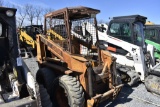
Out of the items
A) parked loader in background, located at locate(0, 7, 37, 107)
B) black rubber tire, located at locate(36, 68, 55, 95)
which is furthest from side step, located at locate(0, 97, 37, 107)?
black rubber tire, located at locate(36, 68, 55, 95)

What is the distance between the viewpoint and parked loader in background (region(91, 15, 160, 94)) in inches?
294

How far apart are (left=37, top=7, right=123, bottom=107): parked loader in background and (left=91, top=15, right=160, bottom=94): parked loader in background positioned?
1.52m

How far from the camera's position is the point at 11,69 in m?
4.65

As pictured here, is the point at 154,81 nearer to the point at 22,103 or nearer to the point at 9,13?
the point at 22,103

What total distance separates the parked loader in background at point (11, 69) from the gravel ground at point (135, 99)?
2744 mm

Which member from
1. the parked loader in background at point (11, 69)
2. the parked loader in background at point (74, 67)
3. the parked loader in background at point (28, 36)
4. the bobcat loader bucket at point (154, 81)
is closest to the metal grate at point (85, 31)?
the parked loader in background at point (74, 67)

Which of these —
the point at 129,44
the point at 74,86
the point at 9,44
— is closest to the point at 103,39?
the point at 129,44

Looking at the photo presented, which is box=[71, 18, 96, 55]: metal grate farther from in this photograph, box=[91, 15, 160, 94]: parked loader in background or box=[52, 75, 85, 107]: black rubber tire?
box=[91, 15, 160, 94]: parked loader in background

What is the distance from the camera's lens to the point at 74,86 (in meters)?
4.88

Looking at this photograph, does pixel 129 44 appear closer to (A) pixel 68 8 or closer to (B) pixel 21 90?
(A) pixel 68 8

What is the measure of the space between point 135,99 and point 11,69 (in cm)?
385

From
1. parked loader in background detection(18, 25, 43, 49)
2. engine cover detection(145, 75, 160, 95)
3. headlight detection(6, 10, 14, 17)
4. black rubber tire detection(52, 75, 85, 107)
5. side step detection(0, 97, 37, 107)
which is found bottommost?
engine cover detection(145, 75, 160, 95)

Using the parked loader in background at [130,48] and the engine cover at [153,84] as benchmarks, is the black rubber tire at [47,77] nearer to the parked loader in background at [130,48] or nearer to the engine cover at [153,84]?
the parked loader in background at [130,48]

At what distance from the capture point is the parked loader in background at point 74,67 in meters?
4.95
